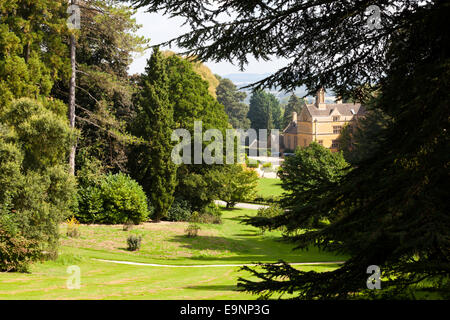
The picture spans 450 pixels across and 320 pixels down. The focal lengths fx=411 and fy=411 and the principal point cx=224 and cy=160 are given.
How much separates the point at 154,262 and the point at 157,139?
10.3 m

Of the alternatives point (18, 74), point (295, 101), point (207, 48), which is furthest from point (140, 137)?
point (295, 101)

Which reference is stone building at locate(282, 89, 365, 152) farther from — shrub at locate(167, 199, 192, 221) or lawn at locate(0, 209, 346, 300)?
lawn at locate(0, 209, 346, 300)

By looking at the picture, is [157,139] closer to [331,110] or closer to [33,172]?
[33,172]

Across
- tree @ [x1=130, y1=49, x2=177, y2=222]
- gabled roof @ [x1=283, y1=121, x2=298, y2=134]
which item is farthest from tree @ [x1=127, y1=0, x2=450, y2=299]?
gabled roof @ [x1=283, y1=121, x2=298, y2=134]

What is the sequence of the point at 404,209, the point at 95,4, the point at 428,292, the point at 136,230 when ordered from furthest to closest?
the point at 95,4 < the point at 136,230 < the point at 428,292 < the point at 404,209

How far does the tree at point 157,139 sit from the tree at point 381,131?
64.1 feet

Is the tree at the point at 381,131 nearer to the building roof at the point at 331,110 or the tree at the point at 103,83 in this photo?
the tree at the point at 103,83

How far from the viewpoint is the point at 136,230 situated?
2009cm

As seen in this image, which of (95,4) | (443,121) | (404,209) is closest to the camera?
A: (404,209)

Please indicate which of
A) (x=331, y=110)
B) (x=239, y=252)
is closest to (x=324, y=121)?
(x=331, y=110)

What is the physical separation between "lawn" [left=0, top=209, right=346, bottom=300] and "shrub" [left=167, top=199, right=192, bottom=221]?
189cm

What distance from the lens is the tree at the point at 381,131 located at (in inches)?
99.6
